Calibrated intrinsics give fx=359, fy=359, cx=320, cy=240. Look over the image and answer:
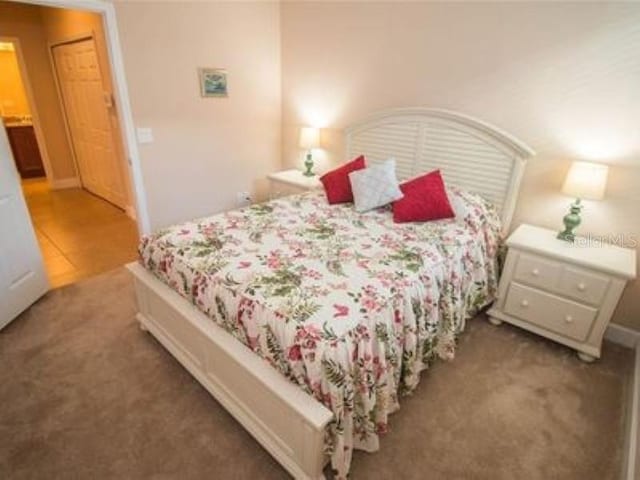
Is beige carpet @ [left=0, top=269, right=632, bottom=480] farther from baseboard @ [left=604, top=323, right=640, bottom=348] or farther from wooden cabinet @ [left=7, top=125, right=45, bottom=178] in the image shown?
wooden cabinet @ [left=7, top=125, right=45, bottom=178]

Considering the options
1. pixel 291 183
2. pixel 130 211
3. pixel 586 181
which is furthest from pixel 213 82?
pixel 586 181

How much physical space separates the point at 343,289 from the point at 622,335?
2145mm

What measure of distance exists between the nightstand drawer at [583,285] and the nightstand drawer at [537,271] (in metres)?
0.04

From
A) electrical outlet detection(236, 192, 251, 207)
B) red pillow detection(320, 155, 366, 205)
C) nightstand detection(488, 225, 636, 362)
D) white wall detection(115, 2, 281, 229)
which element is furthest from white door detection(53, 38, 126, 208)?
nightstand detection(488, 225, 636, 362)

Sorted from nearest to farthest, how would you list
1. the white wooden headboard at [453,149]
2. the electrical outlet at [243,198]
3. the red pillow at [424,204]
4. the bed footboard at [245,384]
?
the bed footboard at [245,384] < the red pillow at [424,204] < the white wooden headboard at [453,149] < the electrical outlet at [243,198]

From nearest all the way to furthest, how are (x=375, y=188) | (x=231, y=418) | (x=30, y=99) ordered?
(x=231, y=418), (x=375, y=188), (x=30, y=99)

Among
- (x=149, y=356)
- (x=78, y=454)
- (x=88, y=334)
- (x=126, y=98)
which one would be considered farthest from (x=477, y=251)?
(x=126, y=98)

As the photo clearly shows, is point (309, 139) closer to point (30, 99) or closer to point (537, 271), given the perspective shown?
point (537, 271)

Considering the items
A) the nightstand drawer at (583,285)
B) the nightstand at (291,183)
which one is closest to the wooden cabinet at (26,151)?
the nightstand at (291,183)

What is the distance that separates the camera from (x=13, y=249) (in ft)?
7.98

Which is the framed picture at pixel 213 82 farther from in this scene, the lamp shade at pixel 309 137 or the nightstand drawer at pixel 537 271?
the nightstand drawer at pixel 537 271

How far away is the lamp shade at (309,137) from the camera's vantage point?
3.68m

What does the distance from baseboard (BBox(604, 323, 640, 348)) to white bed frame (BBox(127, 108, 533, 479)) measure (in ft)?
3.19

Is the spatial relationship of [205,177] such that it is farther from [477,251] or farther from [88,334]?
[477,251]
